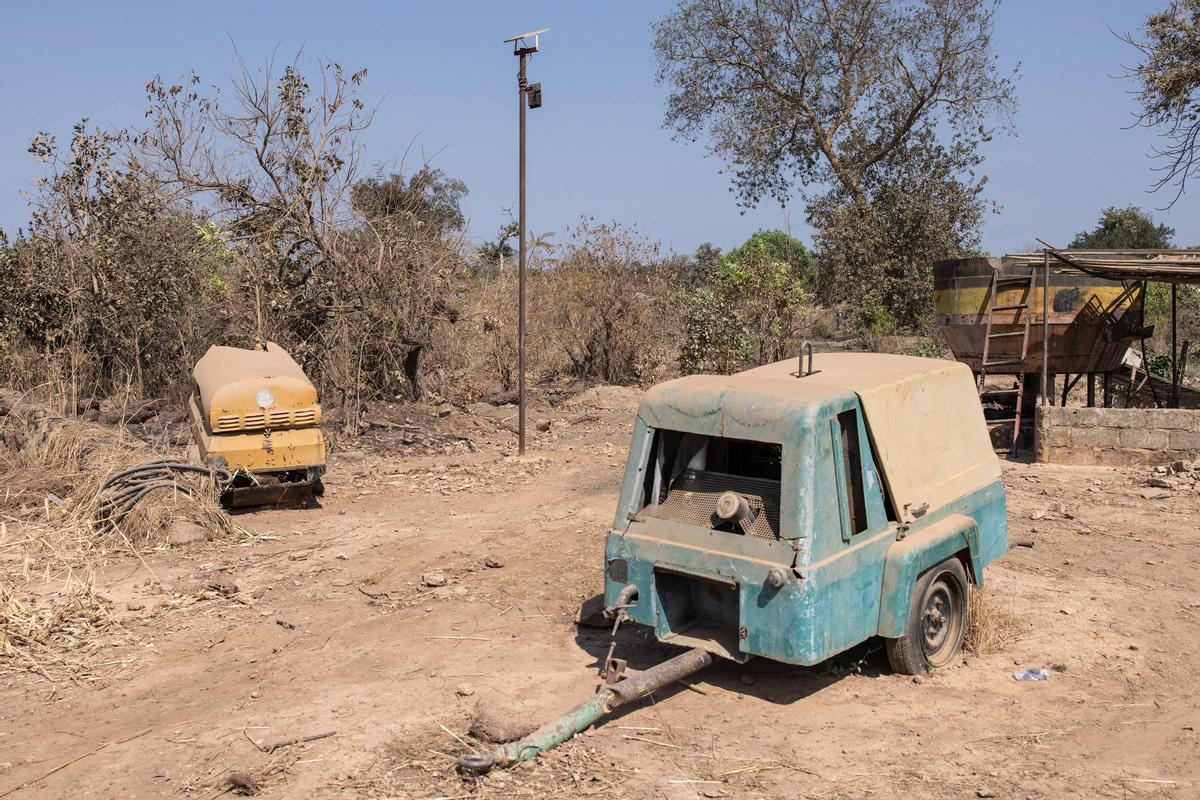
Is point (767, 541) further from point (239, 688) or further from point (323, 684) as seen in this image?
point (239, 688)

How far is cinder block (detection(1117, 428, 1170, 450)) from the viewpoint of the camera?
1188 centimetres

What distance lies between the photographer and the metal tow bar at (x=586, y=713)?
463 cm

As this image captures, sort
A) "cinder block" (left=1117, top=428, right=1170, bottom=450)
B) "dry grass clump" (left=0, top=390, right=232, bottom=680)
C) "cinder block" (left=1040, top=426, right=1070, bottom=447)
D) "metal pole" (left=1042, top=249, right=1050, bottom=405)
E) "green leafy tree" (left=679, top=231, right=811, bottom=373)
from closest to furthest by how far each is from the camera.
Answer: "dry grass clump" (left=0, top=390, right=232, bottom=680) < "cinder block" (left=1117, top=428, right=1170, bottom=450) < "cinder block" (left=1040, top=426, right=1070, bottom=447) < "metal pole" (left=1042, top=249, right=1050, bottom=405) < "green leafy tree" (left=679, top=231, right=811, bottom=373)

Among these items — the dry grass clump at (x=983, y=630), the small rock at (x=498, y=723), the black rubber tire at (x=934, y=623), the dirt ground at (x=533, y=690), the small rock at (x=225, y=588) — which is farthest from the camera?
the small rock at (x=225, y=588)

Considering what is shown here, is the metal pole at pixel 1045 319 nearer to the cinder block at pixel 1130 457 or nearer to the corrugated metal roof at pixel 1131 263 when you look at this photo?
the corrugated metal roof at pixel 1131 263

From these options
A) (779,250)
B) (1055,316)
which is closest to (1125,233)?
(779,250)

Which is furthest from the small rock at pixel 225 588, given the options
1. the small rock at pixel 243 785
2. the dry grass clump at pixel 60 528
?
the small rock at pixel 243 785

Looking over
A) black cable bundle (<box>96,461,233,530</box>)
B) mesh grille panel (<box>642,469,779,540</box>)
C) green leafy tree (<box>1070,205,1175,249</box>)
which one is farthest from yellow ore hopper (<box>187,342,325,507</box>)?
green leafy tree (<box>1070,205,1175,249</box>)

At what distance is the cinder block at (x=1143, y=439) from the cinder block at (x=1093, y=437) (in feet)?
0.24

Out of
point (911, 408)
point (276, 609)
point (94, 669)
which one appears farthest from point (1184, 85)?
point (94, 669)

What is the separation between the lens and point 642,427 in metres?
5.88

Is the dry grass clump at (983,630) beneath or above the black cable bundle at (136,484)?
beneath

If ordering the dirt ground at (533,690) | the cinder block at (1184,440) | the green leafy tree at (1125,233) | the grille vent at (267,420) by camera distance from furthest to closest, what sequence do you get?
the green leafy tree at (1125,233) → the cinder block at (1184,440) → the grille vent at (267,420) → the dirt ground at (533,690)

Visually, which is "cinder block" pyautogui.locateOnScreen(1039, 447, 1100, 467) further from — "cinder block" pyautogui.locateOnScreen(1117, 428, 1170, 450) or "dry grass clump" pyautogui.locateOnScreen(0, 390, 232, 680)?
"dry grass clump" pyautogui.locateOnScreen(0, 390, 232, 680)
